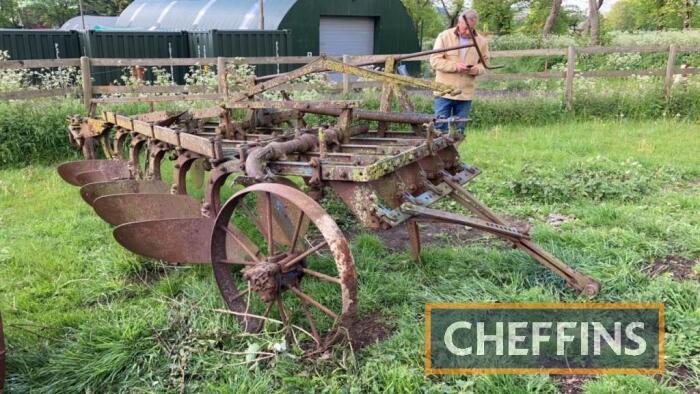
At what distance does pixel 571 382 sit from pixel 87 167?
4.59 metres

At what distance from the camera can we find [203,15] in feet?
58.6

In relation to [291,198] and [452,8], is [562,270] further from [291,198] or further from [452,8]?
[452,8]

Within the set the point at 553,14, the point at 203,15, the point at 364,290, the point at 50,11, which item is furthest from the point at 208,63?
the point at 50,11

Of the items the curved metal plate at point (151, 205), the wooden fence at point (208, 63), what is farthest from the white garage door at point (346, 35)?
the curved metal plate at point (151, 205)

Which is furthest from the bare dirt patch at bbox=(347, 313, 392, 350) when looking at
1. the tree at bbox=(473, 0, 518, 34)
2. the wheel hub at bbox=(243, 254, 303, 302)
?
the tree at bbox=(473, 0, 518, 34)

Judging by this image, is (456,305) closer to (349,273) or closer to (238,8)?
(349,273)

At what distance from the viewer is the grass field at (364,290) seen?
2.82m

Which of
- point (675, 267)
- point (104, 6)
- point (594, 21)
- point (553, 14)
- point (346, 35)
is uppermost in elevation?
point (104, 6)

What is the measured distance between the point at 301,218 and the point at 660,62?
18385 millimetres

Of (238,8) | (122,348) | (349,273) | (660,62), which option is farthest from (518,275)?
(660,62)

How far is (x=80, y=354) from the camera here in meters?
2.96

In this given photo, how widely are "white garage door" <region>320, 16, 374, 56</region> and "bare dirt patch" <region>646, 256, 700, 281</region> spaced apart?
15304mm

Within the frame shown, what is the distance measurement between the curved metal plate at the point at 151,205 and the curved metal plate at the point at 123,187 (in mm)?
574

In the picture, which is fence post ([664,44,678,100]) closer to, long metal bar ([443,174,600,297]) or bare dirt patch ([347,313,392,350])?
long metal bar ([443,174,600,297])
